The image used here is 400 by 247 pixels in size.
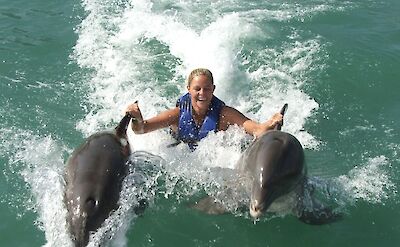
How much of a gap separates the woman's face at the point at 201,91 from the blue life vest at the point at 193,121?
0.47 feet

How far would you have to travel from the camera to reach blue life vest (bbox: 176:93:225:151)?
341 inches

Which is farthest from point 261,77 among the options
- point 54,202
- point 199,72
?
point 54,202

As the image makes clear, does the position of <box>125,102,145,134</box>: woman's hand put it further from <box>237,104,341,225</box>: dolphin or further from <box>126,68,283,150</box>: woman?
<box>237,104,341,225</box>: dolphin

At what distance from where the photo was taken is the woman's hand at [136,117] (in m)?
8.08

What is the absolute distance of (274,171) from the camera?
260 inches

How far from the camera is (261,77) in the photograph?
12.5m

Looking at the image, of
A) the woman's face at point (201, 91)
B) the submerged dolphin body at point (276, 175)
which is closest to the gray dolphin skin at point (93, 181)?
the woman's face at point (201, 91)

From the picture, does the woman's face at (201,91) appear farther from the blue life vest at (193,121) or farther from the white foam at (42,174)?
the white foam at (42,174)

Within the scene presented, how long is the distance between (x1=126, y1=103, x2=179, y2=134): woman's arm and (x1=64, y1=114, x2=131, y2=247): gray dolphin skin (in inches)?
20.8

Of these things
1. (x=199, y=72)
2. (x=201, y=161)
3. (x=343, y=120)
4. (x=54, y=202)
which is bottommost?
(x=343, y=120)

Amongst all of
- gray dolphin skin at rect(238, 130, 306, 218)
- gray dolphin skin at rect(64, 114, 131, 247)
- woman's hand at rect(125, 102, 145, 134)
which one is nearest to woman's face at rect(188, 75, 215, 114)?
woman's hand at rect(125, 102, 145, 134)

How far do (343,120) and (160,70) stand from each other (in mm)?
4147

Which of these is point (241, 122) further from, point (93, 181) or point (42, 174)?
point (42, 174)

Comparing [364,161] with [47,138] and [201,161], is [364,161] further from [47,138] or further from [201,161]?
[47,138]
